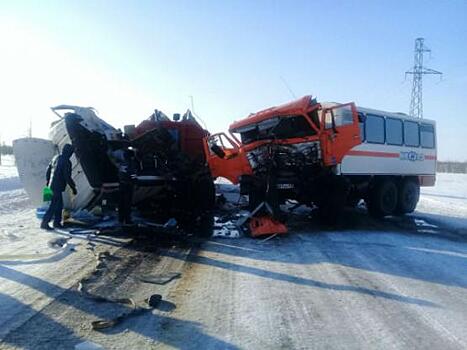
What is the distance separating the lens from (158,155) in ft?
34.8

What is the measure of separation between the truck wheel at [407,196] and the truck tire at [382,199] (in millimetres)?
545

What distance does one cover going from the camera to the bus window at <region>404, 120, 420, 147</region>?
13.1m

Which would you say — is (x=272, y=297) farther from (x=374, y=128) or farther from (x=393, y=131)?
(x=393, y=131)

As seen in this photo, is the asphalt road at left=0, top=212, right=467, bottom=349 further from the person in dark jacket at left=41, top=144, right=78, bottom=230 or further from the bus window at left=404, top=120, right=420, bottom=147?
the bus window at left=404, top=120, right=420, bottom=147

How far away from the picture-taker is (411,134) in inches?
526

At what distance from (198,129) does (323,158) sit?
4.56m

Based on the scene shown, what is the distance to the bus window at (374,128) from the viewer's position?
11688 mm

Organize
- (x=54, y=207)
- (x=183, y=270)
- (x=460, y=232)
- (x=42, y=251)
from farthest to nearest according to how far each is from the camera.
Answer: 1. (x=460, y=232)
2. (x=54, y=207)
3. (x=42, y=251)
4. (x=183, y=270)

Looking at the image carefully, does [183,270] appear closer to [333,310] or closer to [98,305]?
[98,305]

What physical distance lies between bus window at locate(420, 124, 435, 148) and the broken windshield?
6.34 metres

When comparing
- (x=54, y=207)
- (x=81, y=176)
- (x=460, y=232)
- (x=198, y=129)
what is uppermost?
(x=198, y=129)

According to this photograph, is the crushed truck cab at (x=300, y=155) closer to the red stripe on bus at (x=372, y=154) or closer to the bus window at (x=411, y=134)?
the red stripe on bus at (x=372, y=154)

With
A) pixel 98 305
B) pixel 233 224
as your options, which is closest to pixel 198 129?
pixel 233 224

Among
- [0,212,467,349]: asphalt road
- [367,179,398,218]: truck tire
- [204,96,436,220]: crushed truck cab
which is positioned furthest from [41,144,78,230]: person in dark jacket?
[367,179,398,218]: truck tire
